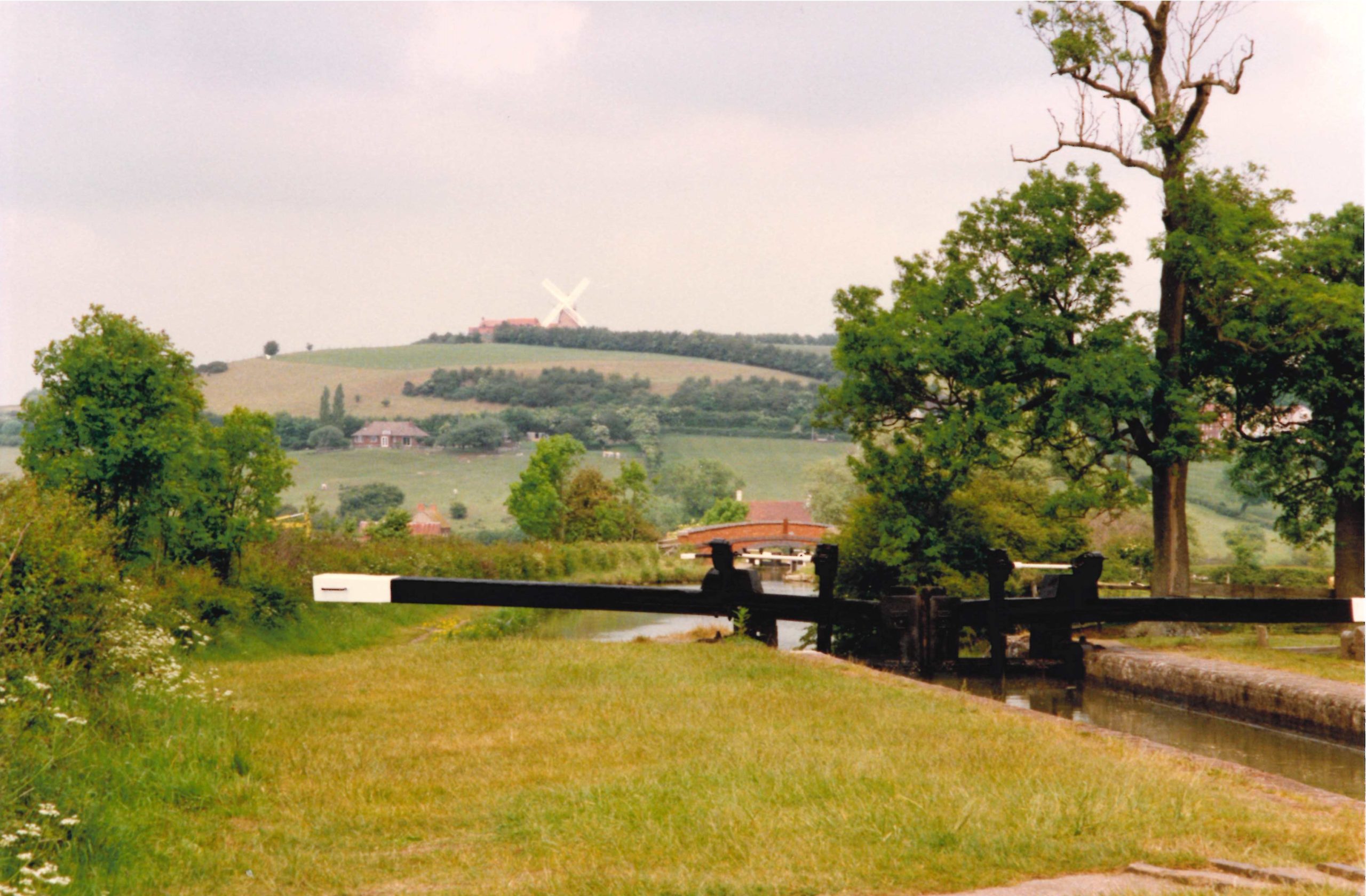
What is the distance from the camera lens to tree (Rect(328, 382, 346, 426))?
11404 centimetres

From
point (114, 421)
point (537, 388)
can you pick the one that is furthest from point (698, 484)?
point (114, 421)

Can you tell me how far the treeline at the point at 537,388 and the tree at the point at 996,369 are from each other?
327 ft

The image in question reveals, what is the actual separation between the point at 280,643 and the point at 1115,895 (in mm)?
16524

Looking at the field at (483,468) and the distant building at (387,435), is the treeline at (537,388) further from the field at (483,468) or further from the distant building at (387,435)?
the field at (483,468)

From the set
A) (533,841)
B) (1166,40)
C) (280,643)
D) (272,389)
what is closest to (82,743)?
(533,841)

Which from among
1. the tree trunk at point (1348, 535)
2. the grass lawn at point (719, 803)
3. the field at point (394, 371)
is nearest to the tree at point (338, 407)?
the field at point (394, 371)

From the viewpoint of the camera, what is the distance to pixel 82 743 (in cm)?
679

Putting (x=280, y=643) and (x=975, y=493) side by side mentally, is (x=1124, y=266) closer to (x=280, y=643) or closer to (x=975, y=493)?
(x=975, y=493)

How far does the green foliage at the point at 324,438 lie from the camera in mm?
108875

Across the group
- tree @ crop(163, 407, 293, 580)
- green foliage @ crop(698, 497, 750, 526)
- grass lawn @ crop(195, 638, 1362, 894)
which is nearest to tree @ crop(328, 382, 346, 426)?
green foliage @ crop(698, 497, 750, 526)

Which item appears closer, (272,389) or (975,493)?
(975,493)

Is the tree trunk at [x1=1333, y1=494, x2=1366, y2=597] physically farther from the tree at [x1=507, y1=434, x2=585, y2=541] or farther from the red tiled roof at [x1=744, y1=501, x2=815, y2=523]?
the red tiled roof at [x1=744, y1=501, x2=815, y2=523]

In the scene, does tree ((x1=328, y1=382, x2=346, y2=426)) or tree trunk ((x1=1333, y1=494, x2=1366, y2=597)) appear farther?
tree ((x1=328, y1=382, x2=346, y2=426))

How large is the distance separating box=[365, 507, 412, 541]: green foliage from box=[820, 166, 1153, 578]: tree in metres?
14.5
